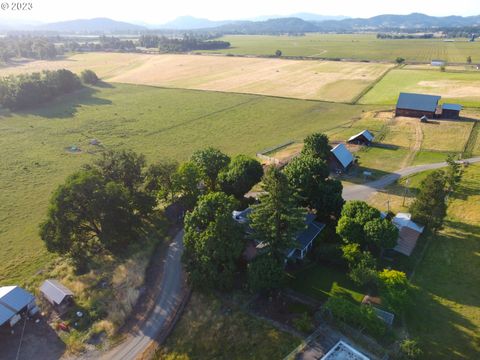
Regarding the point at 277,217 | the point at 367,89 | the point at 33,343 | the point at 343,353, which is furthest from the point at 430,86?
the point at 33,343

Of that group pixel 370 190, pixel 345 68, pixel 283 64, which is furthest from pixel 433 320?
pixel 283 64

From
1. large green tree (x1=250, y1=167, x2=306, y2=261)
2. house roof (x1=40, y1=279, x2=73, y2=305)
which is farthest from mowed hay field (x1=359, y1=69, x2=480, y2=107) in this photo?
house roof (x1=40, y1=279, x2=73, y2=305)

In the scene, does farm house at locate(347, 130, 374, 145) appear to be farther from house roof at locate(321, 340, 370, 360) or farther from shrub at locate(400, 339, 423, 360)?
house roof at locate(321, 340, 370, 360)

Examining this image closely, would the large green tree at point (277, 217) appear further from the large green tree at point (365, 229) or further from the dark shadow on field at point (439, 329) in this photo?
the dark shadow on field at point (439, 329)

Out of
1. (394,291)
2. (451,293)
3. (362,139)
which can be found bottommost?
(451,293)

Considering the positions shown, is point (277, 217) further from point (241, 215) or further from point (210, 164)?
point (210, 164)

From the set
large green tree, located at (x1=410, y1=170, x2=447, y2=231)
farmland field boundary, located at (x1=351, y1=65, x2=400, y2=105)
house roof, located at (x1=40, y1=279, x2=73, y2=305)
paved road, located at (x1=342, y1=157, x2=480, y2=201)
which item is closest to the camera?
house roof, located at (x1=40, y1=279, x2=73, y2=305)
